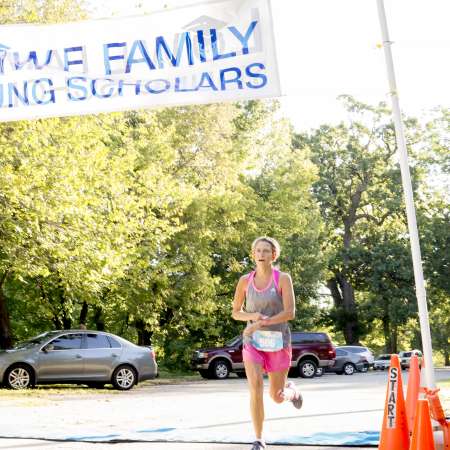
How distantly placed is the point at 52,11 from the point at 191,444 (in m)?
18.1

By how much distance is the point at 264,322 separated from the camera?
7887mm

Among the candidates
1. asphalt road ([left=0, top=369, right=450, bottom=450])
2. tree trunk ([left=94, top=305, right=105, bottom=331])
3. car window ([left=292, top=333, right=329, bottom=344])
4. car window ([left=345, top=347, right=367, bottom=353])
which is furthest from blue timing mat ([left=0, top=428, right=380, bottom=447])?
car window ([left=345, top=347, right=367, bottom=353])

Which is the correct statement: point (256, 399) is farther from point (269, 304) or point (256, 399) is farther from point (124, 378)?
point (124, 378)

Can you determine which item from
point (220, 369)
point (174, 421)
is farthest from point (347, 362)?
point (174, 421)

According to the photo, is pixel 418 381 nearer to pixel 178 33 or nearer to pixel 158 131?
pixel 178 33

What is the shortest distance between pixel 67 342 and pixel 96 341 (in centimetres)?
78

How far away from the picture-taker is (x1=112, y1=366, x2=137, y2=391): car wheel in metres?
23.6

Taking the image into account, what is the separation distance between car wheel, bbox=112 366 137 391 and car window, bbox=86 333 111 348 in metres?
0.74

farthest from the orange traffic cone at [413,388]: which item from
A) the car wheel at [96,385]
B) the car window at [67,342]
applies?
the car wheel at [96,385]

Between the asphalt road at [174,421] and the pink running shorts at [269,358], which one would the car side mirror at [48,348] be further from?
the pink running shorts at [269,358]

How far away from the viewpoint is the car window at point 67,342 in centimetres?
2317

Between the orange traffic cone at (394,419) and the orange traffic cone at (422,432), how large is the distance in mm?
648

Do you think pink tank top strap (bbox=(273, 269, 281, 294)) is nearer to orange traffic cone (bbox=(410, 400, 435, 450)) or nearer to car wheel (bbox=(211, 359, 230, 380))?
orange traffic cone (bbox=(410, 400, 435, 450))

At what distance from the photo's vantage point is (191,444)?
934cm
